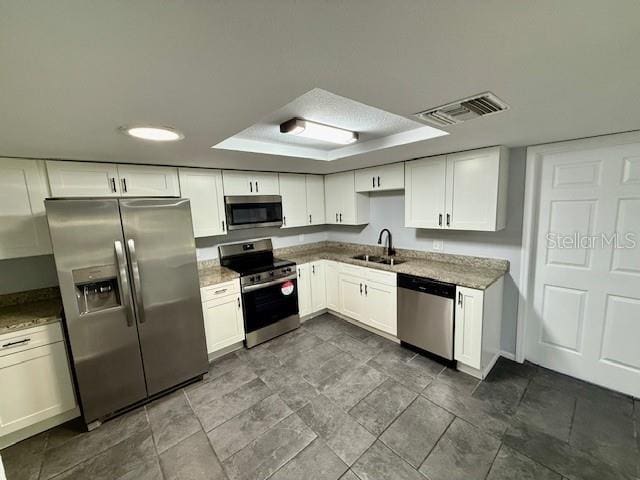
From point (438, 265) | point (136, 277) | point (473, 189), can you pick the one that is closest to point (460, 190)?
point (473, 189)

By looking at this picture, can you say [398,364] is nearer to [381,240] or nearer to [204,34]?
[381,240]

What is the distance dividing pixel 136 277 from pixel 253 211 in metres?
1.51

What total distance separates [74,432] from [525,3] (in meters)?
3.52

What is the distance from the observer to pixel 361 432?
189 centimetres

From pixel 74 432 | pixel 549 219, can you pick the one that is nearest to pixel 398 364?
pixel 549 219

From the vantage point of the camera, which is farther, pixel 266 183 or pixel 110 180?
pixel 266 183

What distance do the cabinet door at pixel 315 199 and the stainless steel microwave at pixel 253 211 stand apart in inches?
21.8

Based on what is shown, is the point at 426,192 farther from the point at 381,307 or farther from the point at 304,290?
the point at 304,290

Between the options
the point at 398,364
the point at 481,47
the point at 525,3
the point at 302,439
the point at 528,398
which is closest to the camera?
the point at 525,3

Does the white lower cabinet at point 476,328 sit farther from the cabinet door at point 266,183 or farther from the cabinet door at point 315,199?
the cabinet door at point 266,183

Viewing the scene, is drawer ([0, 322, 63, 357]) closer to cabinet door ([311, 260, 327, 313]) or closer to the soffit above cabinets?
the soffit above cabinets

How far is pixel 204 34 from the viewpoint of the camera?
2.39 feet

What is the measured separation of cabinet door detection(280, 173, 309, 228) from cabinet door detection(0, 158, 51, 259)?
91.0 inches

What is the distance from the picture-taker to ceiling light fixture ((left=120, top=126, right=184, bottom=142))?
4.92 feet
